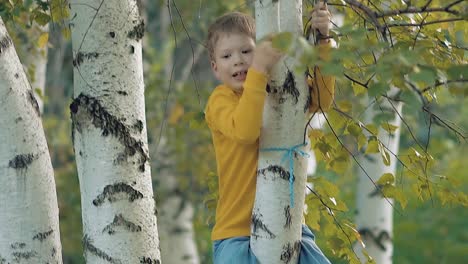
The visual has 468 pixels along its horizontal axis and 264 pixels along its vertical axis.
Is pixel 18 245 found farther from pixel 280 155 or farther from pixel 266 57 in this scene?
pixel 266 57

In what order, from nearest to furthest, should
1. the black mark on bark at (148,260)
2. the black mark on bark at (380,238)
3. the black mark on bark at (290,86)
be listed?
the black mark on bark at (290,86)
the black mark on bark at (148,260)
the black mark on bark at (380,238)

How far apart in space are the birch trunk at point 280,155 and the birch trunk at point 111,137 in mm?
457

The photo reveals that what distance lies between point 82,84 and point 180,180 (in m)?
7.68

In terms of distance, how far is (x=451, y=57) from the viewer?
9.77 feet

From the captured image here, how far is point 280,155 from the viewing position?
2846 mm

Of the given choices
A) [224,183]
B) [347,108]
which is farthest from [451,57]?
[224,183]

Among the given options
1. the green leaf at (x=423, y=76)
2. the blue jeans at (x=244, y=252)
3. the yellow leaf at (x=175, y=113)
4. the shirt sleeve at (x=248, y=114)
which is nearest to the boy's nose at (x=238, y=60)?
the shirt sleeve at (x=248, y=114)

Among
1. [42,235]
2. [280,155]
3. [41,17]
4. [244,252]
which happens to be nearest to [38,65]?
[41,17]

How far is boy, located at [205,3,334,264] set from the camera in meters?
2.98

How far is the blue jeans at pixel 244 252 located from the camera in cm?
306

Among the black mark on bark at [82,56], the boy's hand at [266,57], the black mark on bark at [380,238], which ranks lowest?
the black mark on bark at [380,238]

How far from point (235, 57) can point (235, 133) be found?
Result: 1.58 ft

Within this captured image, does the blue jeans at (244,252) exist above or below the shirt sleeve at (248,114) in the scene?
below

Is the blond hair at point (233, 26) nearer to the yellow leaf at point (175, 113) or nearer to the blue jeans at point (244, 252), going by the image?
the blue jeans at point (244, 252)
